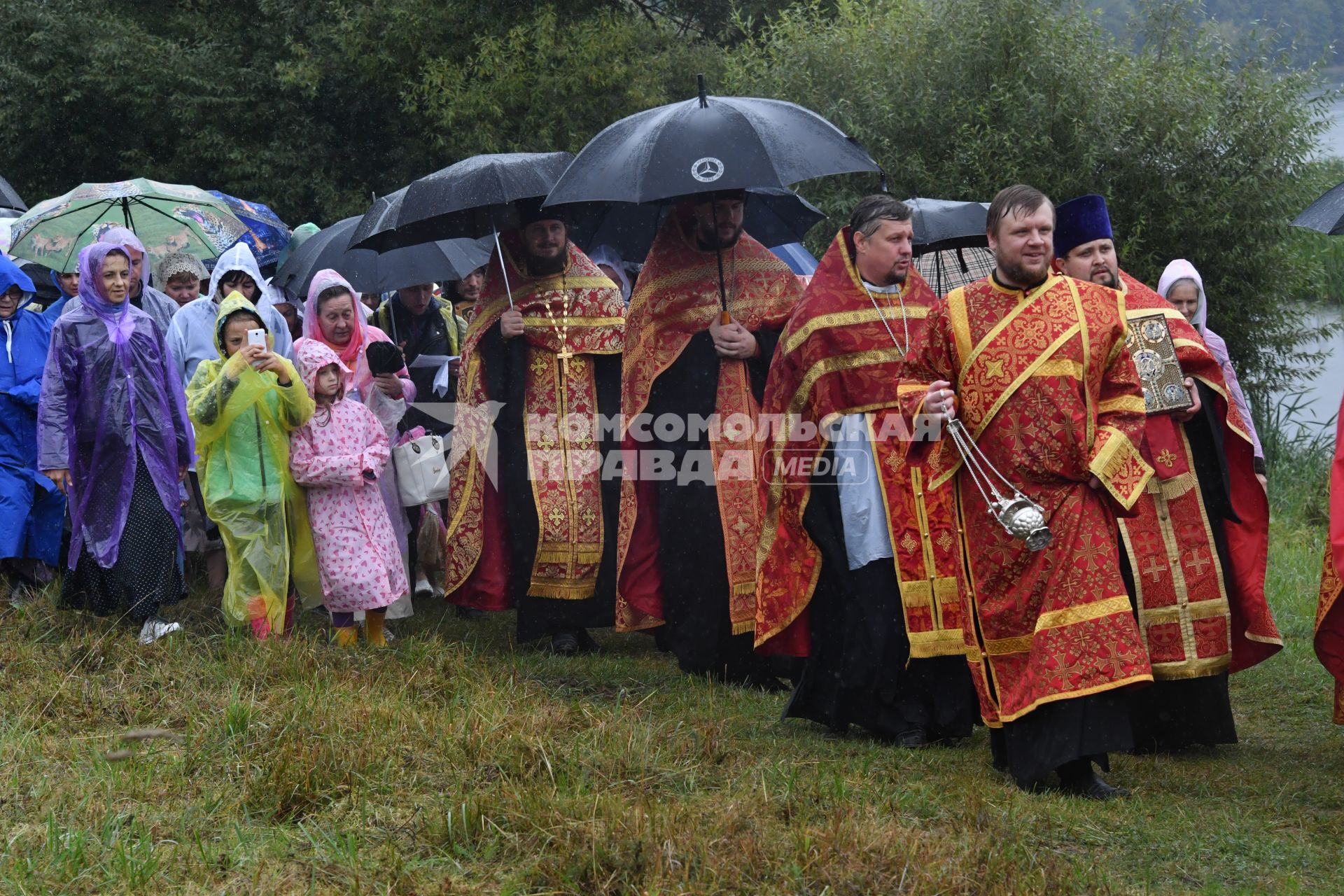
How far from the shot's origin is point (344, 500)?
24.3 ft

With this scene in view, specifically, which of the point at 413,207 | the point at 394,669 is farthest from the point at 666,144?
the point at 394,669

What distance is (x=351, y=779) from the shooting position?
483 cm

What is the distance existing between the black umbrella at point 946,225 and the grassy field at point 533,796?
10.6 feet

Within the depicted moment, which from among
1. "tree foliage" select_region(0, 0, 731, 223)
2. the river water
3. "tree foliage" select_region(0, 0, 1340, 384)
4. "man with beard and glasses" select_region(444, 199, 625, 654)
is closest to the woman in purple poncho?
"man with beard and glasses" select_region(444, 199, 625, 654)

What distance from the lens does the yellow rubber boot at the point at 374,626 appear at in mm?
7434

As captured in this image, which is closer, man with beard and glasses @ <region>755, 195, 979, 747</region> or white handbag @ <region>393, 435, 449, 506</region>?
man with beard and glasses @ <region>755, 195, 979, 747</region>

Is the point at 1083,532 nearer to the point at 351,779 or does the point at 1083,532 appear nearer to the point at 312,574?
the point at 351,779

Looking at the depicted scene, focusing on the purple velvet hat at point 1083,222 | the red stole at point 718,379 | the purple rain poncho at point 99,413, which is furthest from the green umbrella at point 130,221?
the purple velvet hat at point 1083,222

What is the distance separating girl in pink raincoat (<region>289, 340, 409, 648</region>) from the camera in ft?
23.9

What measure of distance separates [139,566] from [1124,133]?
29.4ft

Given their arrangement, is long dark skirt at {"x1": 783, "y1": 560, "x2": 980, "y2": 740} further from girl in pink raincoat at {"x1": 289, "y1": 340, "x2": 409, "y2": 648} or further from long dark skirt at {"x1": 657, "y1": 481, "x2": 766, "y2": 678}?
girl in pink raincoat at {"x1": 289, "y1": 340, "x2": 409, "y2": 648}

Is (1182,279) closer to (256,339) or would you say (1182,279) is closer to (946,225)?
(946,225)

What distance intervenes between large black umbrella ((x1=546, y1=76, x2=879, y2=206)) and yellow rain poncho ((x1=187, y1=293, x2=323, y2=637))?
167cm

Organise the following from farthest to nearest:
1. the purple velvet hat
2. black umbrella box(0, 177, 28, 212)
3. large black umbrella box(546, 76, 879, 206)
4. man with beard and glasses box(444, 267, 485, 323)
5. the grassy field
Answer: black umbrella box(0, 177, 28, 212) → man with beard and glasses box(444, 267, 485, 323) → large black umbrella box(546, 76, 879, 206) → the purple velvet hat → the grassy field
